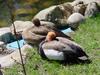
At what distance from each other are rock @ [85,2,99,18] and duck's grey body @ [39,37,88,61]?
3.50m

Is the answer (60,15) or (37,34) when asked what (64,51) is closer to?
(37,34)

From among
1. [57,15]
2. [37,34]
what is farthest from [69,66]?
[57,15]

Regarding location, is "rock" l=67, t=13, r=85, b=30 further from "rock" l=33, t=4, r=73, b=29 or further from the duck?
the duck

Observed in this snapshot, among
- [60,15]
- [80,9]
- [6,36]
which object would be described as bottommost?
[6,36]

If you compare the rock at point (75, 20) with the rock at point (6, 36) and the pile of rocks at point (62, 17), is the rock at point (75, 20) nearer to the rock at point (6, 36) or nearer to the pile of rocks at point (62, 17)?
the pile of rocks at point (62, 17)

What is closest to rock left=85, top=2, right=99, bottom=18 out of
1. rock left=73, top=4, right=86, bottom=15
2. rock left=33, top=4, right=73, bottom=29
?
rock left=73, top=4, right=86, bottom=15

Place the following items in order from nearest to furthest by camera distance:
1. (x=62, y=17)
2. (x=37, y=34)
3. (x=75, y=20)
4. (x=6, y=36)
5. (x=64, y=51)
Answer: (x=64, y=51), (x=37, y=34), (x=6, y=36), (x=75, y=20), (x=62, y=17)

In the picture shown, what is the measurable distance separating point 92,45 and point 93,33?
112cm

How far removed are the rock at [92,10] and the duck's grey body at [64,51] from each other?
350 centimetres

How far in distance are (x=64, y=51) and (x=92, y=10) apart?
394 cm

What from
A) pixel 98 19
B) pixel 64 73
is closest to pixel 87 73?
pixel 64 73

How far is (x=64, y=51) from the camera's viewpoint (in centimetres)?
724

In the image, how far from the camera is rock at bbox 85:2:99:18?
35.7ft

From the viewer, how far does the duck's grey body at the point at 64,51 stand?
23.7ft
